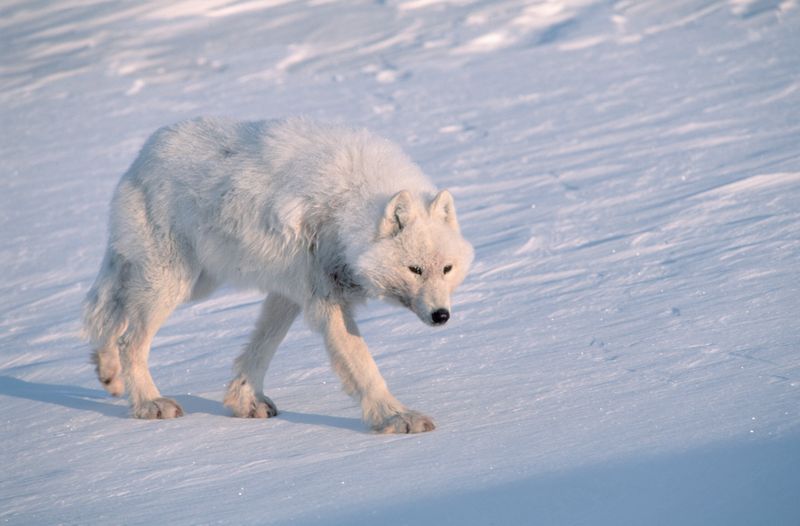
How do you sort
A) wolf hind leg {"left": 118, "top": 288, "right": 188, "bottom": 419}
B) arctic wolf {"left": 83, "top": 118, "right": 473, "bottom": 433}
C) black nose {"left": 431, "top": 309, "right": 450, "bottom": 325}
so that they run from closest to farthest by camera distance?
black nose {"left": 431, "top": 309, "right": 450, "bottom": 325} → arctic wolf {"left": 83, "top": 118, "right": 473, "bottom": 433} → wolf hind leg {"left": 118, "top": 288, "right": 188, "bottom": 419}

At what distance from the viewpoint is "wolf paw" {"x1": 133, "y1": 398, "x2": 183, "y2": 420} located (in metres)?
5.70

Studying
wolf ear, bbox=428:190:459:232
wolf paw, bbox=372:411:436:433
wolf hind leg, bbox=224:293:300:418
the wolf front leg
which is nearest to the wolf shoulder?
wolf ear, bbox=428:190:459:232

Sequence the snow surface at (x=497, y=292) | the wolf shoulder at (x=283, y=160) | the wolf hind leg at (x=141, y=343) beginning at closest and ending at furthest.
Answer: the snow surface at (x=497, y=292) → the wolf shoulder at (x=283, y=160) → the wolf hind leg at (x=141, y=343)

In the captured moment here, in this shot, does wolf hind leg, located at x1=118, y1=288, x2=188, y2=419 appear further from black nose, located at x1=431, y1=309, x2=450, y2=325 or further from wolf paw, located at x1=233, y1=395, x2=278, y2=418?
black nose, located at x1=431, y1=309, x2=450, y2=325

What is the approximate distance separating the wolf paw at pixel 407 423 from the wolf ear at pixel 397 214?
0.91 meters

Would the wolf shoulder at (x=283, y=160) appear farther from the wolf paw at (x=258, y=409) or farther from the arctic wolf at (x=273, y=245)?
the wolf paw at (x=258, y=409)

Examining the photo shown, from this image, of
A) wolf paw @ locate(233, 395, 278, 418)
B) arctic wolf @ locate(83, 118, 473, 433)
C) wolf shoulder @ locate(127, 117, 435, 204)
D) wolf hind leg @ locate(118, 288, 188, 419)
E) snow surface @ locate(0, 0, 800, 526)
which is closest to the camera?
snow surface @ locate(0, 0, 800, 526)

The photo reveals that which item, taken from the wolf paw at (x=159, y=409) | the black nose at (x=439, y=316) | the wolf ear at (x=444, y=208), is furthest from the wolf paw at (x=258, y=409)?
the wolf ear at (x=444, y=208)

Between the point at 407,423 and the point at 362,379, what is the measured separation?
14.2 inches

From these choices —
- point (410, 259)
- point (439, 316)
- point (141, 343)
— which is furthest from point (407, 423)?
point (141, 343)

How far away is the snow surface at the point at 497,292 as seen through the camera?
4.01m

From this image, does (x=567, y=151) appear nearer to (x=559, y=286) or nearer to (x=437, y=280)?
(x=559, y=286)

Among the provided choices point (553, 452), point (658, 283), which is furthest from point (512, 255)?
point (553, 452)

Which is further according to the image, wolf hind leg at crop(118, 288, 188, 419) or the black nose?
wolf hind leg at crop(118, 288, 188, 419)
